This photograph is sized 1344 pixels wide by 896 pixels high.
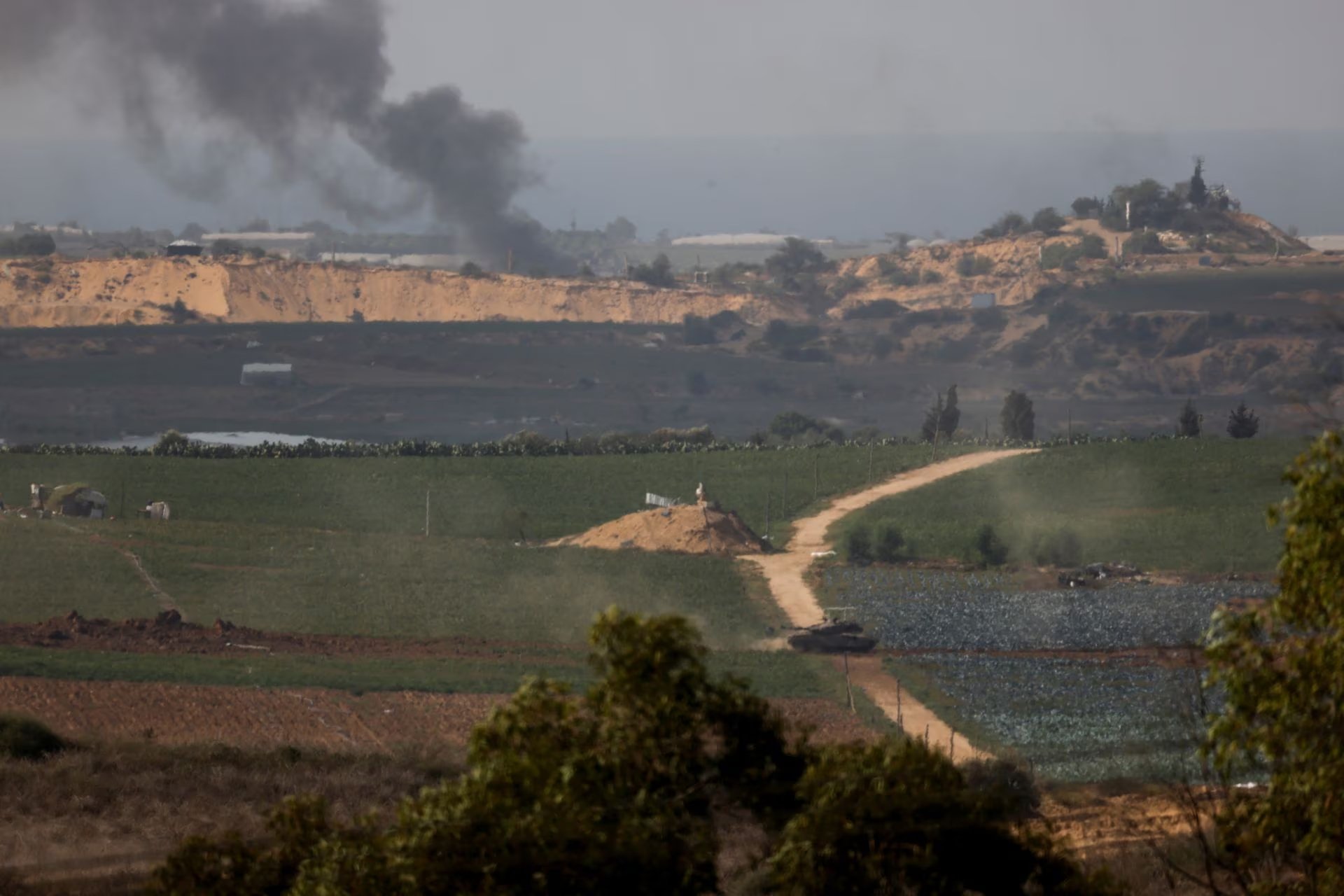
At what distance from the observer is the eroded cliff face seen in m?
101

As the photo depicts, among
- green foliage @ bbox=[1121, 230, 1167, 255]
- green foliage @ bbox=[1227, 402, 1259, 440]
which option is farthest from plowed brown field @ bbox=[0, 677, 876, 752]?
green foliage @ bbox=[1121, 230, 1167, 255]

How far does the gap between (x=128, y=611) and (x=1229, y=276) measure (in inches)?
3322

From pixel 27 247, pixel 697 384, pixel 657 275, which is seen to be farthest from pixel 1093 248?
pixel 27 247

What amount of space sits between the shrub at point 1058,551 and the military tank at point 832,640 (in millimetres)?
10633

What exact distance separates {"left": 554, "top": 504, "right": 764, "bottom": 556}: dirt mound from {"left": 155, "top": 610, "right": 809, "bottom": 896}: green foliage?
31974mm

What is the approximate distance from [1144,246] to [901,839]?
110 m

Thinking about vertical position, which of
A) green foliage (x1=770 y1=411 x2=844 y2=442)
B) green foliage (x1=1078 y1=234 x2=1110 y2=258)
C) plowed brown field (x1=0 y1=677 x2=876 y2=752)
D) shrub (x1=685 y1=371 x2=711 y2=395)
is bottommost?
plowed brown field (x1=0 y1=677 x2=876 y2=752)

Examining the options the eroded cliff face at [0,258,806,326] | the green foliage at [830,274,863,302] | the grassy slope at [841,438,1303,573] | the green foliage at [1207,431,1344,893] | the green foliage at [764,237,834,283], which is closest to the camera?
the green foliage at [1207,431,1344,893]

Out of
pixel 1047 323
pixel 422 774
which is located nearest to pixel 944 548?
pixel 422 774

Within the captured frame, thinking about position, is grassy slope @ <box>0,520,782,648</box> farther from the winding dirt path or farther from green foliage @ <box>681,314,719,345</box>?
green foliage @ <box>681,314,719,345</box>

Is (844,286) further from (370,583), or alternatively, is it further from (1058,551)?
(370,583)

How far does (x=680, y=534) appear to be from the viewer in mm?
41156

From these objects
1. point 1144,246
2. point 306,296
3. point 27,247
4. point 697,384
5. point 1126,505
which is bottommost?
point 1126,505

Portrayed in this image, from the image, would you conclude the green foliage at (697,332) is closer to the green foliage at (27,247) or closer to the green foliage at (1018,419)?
the green foliage at (1018,419)
